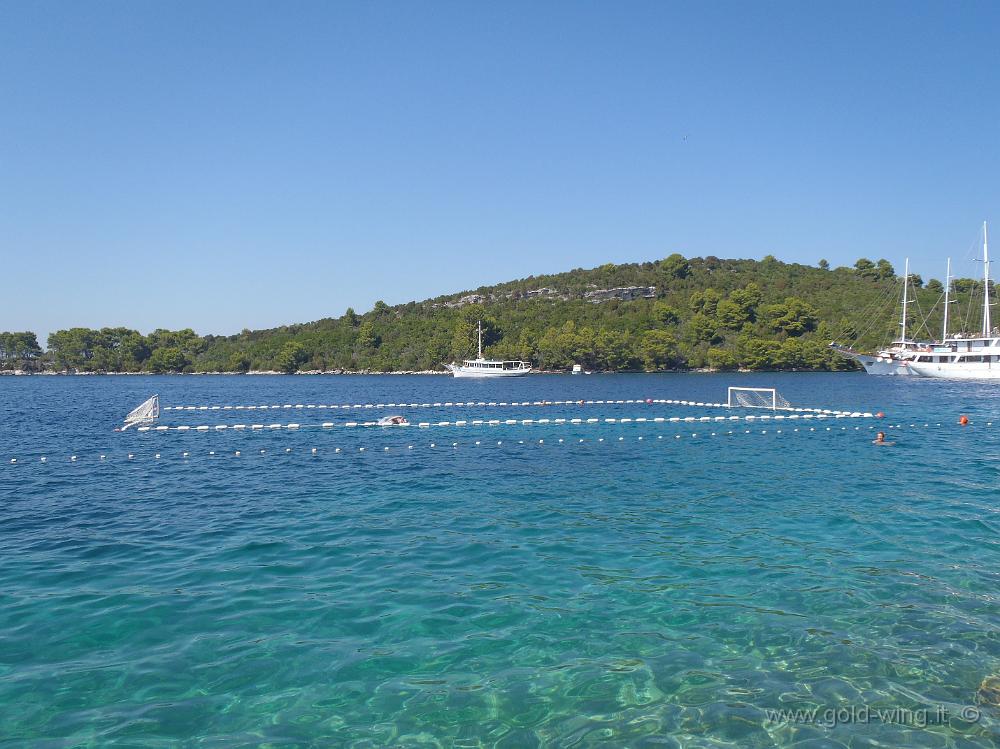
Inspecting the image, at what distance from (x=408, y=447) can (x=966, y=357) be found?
343ft

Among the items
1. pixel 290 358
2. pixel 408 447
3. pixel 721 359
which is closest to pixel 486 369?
pixel 721 359

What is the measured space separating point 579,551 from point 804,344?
146636mm

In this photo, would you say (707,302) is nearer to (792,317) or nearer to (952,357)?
(792,317)

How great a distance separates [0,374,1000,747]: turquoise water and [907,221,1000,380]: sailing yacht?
3674 inches

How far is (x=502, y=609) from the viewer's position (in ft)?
36.3

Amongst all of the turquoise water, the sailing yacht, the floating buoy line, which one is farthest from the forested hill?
the turquoise water

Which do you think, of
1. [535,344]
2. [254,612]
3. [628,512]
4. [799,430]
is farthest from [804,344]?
[254,612]

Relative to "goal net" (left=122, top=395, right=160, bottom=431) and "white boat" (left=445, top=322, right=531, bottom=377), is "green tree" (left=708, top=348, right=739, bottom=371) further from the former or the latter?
"goal net" (left=122, top=395, right=160, bottom=431)

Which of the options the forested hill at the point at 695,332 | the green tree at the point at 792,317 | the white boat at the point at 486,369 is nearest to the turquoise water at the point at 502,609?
the white boat at the point at 486,369

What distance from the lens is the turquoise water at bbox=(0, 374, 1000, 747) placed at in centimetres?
778

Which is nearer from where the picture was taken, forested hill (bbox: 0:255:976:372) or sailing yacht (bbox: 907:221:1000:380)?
sailing yacht (bbox: 907:221:1000:380)

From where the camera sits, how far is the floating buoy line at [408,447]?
30.0 m

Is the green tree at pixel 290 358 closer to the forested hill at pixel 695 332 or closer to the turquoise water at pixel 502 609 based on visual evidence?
the forested hill at pixel 695 332

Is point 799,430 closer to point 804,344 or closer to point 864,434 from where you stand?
point 864,434
